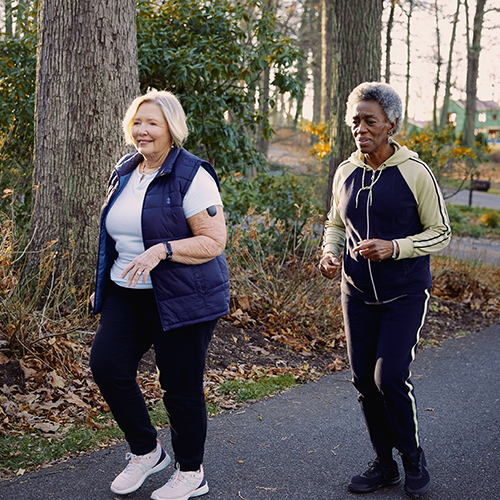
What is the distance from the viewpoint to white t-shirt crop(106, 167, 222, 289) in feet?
9.45

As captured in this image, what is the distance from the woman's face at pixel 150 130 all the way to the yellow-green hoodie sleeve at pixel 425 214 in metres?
1.21

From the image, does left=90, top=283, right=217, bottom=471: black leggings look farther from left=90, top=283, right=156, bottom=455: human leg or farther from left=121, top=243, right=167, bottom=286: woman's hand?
left=121, top=243, right=167, bottom=286: woman's hand

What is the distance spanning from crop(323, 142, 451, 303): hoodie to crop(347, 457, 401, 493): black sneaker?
0.96m

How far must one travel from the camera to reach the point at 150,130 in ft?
9.66

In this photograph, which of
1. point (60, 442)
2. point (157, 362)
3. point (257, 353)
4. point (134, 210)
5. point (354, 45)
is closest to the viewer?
point (134, 210)

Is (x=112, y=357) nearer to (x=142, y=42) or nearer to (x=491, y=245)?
(x=142, y=42)

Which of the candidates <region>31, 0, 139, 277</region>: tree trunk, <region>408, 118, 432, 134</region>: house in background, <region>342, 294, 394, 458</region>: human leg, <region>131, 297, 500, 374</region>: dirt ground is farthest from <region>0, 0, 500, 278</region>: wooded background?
<region>408, 118, 432, 134</region>: house in background

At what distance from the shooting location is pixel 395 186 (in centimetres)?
306

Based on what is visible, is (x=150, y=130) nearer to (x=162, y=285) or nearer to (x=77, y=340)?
(x=162, y=285)

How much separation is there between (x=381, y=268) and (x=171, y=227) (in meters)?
1.10

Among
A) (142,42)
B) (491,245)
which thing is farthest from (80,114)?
(491,245)

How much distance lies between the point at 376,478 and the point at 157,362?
4.52 feet

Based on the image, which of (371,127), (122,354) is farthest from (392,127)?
(122,354)

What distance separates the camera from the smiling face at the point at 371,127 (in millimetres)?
3033
